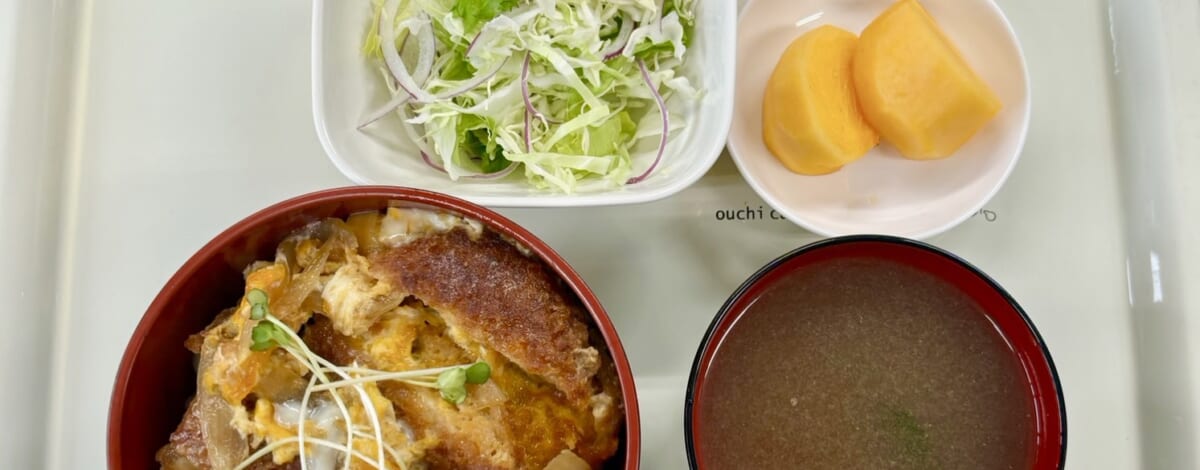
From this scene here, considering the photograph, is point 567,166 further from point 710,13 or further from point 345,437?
point 345,437

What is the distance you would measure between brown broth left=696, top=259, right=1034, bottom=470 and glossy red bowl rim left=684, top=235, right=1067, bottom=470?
32mm

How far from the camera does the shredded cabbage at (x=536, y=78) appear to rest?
1.38 meters

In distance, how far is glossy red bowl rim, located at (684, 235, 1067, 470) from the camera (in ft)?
4.01

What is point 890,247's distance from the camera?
1.29 metres

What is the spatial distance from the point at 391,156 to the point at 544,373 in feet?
1.53

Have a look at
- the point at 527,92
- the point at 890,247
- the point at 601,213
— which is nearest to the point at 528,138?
the point at 527,92

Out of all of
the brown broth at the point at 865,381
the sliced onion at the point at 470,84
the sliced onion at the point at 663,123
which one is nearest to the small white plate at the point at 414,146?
the sliced onion at the point at 663,123

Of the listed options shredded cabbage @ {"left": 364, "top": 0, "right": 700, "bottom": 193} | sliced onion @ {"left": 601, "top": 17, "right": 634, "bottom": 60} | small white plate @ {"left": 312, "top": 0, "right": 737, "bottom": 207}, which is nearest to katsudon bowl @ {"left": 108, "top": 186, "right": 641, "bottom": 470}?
small white plate @ {"left": 312, "top": 0, "right": 737, "bottom": 207}

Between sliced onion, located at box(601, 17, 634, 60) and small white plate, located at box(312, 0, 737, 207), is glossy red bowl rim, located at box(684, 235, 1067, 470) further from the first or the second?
sliced onion, located at box(601, 17, 634, 60)

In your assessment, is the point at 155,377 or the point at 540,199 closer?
the point at 155,377

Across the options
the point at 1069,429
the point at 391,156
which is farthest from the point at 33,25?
the point at 1069,429

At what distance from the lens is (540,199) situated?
1266 mm

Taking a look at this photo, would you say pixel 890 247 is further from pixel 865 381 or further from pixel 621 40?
pixel 621 40

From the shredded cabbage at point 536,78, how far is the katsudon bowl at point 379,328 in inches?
8.2
